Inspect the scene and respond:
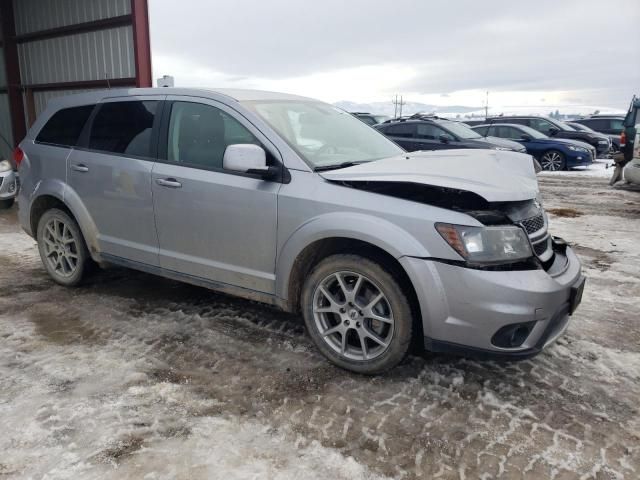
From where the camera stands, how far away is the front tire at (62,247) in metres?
4.65

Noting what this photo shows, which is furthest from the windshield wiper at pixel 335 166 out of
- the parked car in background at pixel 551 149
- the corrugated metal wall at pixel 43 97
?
the parked car in background at pixel 551 149

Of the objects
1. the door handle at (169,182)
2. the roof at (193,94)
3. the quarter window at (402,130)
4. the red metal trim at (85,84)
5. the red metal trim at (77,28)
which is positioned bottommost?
the door handle at (169,182)

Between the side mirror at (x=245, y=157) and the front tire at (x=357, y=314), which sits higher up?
the side mirror at (x=245, y=157)

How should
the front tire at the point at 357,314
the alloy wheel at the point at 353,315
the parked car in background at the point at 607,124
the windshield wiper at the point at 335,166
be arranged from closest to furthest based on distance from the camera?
the front tire at the point at 357,314 < the alloy wheel at the point at 353,315 < the windshield wiper at the point at 335,166 < the parked car in background at the point at 607,124

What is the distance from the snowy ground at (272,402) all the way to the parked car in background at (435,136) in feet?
25.9

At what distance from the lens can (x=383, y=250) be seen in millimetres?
3061

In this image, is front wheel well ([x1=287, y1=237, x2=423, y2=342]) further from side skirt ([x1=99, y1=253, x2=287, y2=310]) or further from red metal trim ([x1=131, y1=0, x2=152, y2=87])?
red metal trim ([x1=131, y1=0, x2=152, y2=87])

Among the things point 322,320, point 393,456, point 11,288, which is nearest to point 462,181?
point 322,320

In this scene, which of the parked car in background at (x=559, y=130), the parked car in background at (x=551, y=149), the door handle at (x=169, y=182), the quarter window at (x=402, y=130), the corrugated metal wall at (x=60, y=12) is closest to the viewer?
the door handle at (x=169, y=182)

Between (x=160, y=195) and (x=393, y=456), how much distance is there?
2.47 meters

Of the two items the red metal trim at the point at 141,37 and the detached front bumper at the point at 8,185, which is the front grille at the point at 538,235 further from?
the detached front bumper at the point at 8,185

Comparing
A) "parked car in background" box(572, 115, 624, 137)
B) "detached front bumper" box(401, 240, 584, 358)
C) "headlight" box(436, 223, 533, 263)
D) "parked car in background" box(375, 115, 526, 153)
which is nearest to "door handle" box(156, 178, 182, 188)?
"detached front bumper" box(401, 240, 584, 358)

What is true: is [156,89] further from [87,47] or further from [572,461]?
[87,47]

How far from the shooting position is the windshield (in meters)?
3.54
